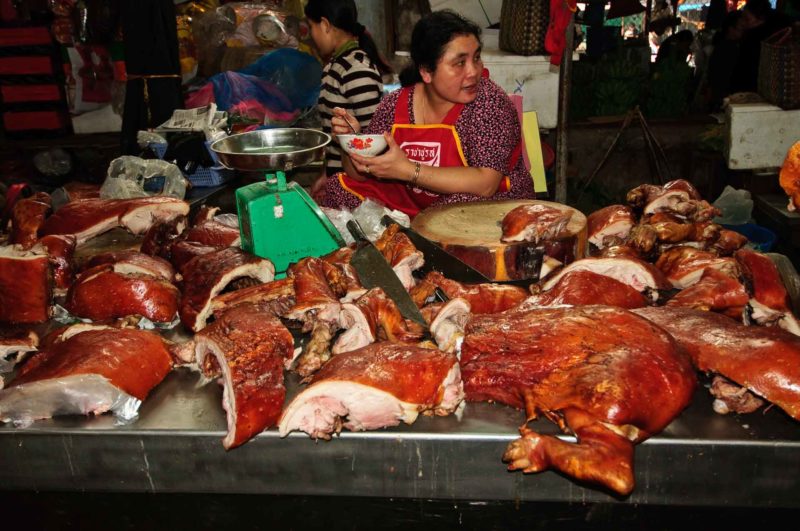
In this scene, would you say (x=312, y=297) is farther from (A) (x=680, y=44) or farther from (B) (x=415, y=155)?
(A) (x=680, y=44)

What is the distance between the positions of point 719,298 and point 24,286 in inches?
106

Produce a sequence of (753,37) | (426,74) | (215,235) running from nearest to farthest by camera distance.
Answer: (215,235) < (426,74) < (753,37)

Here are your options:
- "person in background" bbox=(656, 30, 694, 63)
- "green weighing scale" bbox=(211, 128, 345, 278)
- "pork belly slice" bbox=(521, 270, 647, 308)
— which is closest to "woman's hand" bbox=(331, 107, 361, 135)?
"green weighing scale" bbox=(211, 128, 345, 278)

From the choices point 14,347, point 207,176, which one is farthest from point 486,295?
point 207,176

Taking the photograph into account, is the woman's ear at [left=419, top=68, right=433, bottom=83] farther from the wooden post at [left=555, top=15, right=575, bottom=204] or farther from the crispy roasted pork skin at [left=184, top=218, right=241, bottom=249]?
the wooden post at [left=555, top=15, right=575, bottom=204]

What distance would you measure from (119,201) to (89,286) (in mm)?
921

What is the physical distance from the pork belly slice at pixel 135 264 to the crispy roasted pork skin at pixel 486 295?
1.17 metres

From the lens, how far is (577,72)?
8.60 m

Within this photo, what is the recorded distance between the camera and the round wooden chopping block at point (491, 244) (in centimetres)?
264

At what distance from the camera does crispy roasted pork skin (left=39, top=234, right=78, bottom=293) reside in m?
2.70

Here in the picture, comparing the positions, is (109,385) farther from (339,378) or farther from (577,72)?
(577,72)

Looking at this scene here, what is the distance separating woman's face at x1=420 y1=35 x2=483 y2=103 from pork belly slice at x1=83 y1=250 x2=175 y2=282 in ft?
6.42

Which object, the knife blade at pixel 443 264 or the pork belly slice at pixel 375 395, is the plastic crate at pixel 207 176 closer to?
the knife blade at pixel 443 264

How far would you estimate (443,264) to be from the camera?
2662mm
